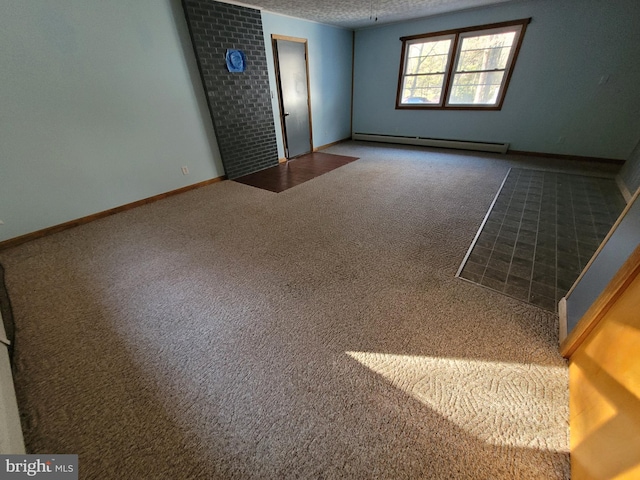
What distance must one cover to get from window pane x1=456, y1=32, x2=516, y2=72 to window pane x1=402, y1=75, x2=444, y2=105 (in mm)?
467

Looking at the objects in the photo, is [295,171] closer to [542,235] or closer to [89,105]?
[89,105]

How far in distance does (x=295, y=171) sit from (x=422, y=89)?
3397mm

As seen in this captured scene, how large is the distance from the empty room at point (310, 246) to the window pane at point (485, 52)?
34mm

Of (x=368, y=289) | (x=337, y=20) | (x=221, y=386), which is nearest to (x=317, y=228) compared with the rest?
(x=368, y=289)

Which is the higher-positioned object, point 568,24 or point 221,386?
point 568,24

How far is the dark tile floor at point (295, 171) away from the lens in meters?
3.82

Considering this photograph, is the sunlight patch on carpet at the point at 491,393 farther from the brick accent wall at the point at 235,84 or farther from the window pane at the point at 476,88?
the window pane at the point at 476,88

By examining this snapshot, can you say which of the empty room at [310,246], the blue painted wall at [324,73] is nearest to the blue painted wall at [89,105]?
the empty room at [310,246]

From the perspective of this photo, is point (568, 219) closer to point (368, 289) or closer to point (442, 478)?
point (368, 289)

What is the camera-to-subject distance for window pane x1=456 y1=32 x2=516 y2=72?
13.8 feet

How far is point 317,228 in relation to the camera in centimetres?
259

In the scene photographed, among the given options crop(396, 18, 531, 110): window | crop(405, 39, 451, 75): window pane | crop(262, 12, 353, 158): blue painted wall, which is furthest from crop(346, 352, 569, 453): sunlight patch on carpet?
crop(405, 39, 451, 75): window pane

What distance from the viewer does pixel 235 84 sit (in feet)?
12.0

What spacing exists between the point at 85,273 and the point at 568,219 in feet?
15.2
